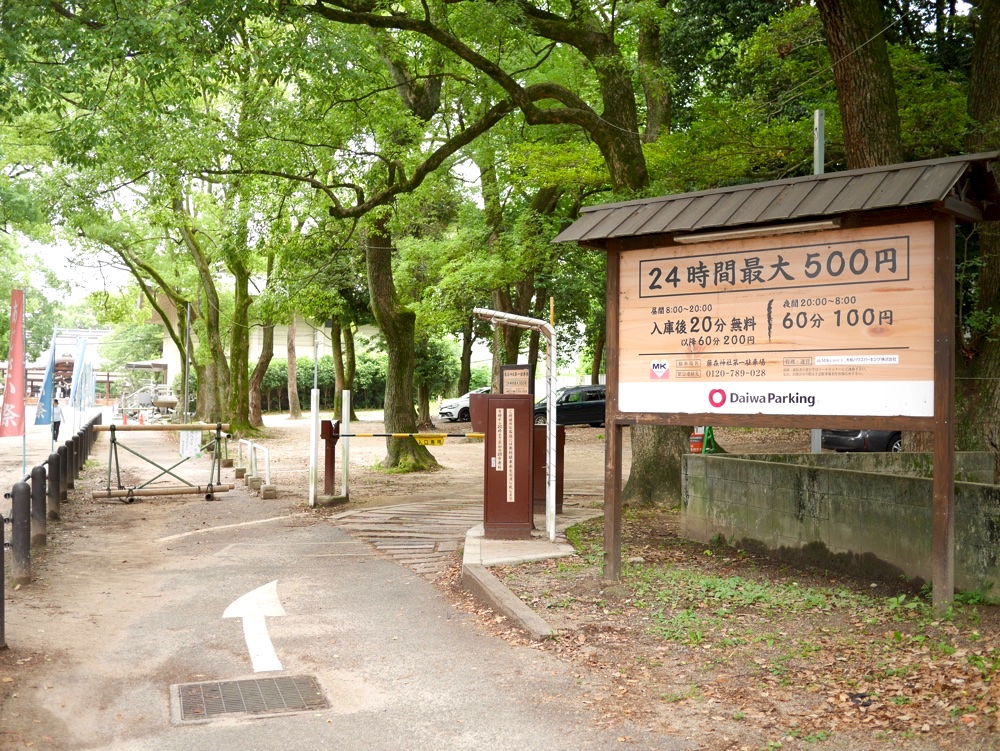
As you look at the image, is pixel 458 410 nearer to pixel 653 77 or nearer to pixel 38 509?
pixel 653 77

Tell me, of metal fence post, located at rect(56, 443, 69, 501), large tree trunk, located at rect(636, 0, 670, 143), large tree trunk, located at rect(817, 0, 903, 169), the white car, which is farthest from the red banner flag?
the white car

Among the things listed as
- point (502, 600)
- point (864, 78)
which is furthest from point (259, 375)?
point (502, 600)

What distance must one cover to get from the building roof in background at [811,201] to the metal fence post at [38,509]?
6.75m

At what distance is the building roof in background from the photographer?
6668 millimetres

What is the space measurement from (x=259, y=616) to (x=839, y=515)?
498 centimetres

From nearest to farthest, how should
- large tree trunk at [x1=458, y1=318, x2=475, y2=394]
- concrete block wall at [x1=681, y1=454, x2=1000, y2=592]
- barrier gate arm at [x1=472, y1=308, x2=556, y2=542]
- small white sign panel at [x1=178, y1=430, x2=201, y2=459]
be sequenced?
concrete block wall at [x1=681, y1=454, x2=1000, y2=592] < barrier gate arm at [x1=472, y1=308, x2=556, y2=542] < small white sign panel at [x1=178, y1=430, x2=201, y2=459] < large tree trunk at [x1=458, y1=318, x2=475, y2=394]

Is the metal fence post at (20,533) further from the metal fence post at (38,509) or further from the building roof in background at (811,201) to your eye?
the building roof in background at (811,201)

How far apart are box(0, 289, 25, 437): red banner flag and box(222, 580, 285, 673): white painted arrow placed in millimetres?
6161

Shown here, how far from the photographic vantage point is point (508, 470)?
1059 cm

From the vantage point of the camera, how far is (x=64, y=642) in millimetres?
7098

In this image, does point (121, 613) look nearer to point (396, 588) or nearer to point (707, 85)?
point (396, 588)

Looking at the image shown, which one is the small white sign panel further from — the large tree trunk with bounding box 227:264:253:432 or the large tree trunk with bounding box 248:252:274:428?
the large tree trunk with bounding box 248:252:274:428

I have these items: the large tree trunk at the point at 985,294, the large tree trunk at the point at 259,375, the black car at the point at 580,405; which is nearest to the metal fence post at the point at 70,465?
the large tree trunk at the point at 985,294

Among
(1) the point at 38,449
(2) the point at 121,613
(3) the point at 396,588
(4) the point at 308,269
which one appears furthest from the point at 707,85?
(1) the point at 38,449
